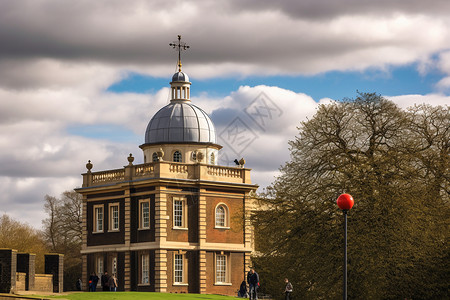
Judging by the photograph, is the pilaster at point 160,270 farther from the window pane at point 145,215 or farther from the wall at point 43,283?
the wall at point 43,283

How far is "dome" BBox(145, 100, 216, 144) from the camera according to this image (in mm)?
69188

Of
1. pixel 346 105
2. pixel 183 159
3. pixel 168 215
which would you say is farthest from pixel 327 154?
pixel 183 159

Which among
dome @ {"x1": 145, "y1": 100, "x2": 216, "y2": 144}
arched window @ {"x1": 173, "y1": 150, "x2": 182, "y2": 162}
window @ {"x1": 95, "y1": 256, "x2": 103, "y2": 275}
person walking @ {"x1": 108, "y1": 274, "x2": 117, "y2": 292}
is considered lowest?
person walking @ {"x1": 108, "y1": 274, "x2": 117, "y2": 292}

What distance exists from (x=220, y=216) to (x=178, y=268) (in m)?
5.27

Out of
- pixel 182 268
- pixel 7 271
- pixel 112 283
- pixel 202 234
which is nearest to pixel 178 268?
pixel 182 268

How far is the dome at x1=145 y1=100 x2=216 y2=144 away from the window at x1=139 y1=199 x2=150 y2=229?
25.0 ft

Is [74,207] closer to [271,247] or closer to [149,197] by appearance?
[149,197]

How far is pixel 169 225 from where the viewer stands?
62.0 m

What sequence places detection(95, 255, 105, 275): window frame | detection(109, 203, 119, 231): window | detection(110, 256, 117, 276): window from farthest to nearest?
detection(95, 255, 105, 275): window frame
detection(109, 203, 119, 231): window
detection(110, 256, 117, 276): window

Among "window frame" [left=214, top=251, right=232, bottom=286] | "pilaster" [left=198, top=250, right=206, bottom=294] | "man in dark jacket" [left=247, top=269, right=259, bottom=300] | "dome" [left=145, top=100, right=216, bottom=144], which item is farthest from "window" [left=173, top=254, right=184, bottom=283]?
"man in dark jacket" [left=247, top=269, right=259, bottom=300]

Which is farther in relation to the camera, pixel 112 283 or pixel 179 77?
pixel 179 77

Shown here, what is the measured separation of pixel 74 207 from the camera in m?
99.1

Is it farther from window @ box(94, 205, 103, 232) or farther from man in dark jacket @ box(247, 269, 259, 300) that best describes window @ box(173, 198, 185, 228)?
man in dark jacket @ box(247, 269, 259, 300)

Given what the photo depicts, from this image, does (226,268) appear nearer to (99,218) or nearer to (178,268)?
(178,268)
